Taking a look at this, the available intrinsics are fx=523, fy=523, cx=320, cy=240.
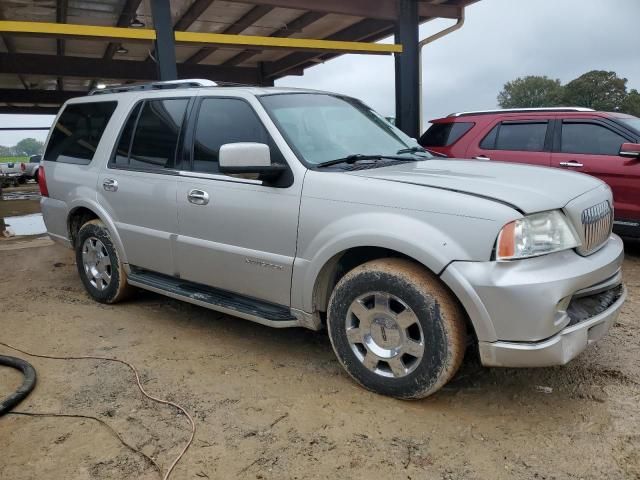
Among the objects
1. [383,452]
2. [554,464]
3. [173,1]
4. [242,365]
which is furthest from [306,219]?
[173,1]

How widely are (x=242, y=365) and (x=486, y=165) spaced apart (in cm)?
212

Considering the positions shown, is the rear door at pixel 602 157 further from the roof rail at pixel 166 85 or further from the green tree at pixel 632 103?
the green tree at pixel 632 103

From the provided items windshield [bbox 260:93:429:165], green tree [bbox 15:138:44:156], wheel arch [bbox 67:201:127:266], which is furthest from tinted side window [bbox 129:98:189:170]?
green tree [bbox 15:138:44:156]

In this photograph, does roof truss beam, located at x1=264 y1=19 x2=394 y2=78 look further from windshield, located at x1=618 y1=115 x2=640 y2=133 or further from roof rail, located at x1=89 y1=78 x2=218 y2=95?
roof rail, located at x1=89 y1=78 x2=218 y2=95

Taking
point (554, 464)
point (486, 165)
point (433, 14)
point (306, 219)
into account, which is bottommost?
point (554, 464)

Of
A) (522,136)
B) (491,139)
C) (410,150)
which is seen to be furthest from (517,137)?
(410,150)

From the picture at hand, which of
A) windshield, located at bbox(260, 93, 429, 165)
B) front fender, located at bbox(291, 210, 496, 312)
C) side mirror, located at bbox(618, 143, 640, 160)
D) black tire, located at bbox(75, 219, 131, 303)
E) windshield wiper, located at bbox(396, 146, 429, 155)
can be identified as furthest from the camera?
side mirror, located at bbox(618, 143, 640, 160)

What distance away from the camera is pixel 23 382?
321cm

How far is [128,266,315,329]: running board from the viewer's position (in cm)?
325

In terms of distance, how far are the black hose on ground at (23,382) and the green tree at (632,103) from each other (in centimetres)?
4969

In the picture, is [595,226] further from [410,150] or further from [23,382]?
[23,382]

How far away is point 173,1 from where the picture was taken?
8.83 m

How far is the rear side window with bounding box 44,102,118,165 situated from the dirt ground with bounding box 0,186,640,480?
5.58ft

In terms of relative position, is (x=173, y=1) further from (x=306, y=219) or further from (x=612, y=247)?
(x=612, y=247)
